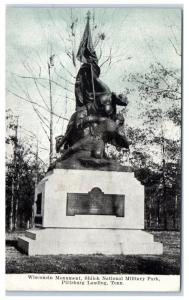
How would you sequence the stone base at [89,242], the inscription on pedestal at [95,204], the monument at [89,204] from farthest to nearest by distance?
the inscription on pedestal at [95,204] → the monument at [89,204] → the stone base at [89,242]

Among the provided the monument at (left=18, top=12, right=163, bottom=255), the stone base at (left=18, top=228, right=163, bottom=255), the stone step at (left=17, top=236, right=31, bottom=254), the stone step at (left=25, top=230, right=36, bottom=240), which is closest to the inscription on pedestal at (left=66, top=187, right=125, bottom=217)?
the monument at (left=18, top=12, right=163, bottom=255)

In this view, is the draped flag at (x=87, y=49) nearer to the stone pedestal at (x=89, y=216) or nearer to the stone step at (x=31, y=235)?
the stone pedestal at (x=89, y=216)

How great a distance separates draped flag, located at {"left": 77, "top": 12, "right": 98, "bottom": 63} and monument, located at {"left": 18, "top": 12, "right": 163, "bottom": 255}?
139 cm

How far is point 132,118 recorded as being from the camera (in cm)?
1313

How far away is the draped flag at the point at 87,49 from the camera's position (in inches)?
432

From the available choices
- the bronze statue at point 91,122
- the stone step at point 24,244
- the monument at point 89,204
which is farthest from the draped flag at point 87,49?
the stone step at point 24,244

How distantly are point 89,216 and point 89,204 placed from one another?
0.83ft

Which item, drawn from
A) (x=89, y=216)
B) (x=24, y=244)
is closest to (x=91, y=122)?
(x=89, y=216)

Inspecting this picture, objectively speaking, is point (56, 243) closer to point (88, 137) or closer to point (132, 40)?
point (88, 137)

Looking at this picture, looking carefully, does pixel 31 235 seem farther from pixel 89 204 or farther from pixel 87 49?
pixel 87 49

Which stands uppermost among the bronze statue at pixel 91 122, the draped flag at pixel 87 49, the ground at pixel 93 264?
the draped flag at pixel 87 49

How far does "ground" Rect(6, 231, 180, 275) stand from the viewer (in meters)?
9.03

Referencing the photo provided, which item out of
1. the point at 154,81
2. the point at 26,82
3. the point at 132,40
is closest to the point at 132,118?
the point at 154,81

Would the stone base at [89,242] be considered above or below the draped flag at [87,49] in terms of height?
below
